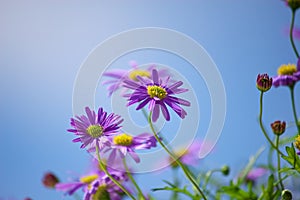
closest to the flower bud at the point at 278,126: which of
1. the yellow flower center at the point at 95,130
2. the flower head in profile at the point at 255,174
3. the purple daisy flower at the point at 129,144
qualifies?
the purple daisy flower at the point at 129,144

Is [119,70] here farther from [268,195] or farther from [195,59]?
[268,195]

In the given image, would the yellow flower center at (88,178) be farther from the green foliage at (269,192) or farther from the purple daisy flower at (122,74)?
the green foliage at (269,192)

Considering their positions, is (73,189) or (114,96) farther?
(73,189)

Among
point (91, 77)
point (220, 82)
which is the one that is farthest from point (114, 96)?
point (220, 82)

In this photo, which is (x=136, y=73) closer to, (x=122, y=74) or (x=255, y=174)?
(x=122, y=74)

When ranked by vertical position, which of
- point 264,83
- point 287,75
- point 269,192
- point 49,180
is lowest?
point 269,192

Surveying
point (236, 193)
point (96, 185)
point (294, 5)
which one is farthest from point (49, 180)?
point (294, 5)

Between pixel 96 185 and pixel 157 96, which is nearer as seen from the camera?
pixel 157 96
